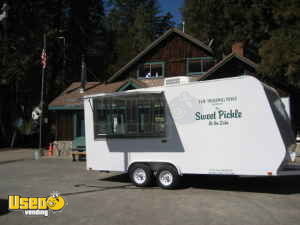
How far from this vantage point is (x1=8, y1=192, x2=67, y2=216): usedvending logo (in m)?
7.42

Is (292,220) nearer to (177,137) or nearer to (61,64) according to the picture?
(177,137)

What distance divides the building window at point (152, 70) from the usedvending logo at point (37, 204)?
1693 centimetres

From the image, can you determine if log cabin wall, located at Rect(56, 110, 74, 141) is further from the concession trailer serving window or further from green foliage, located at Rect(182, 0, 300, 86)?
green foliage, located at Rect(182, 0, 300, 86)

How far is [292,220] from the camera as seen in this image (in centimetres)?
651

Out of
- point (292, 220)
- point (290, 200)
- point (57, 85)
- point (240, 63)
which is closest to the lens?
point (292, 220)

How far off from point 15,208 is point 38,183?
3.24 meters

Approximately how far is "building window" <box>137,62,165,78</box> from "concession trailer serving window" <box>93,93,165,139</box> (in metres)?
14.3

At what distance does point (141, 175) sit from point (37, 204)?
3.25 metres

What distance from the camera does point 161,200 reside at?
8.24 m

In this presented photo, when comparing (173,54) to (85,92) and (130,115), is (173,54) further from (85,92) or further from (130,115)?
(130,115)

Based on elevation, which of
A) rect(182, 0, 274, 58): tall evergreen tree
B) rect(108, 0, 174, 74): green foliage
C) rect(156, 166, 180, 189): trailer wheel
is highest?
rect(108, 0, 174, 74): green foliage

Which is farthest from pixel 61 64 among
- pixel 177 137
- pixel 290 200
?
pixel 290 200

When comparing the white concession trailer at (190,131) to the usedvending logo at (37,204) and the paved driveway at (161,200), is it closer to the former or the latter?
the paved driveway at (161,200)

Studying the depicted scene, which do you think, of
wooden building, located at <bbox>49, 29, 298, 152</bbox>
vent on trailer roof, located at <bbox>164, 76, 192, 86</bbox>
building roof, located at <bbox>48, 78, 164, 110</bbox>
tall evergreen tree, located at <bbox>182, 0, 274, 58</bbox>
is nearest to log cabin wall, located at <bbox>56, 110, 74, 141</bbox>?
wooden building, located at <bbox>49, 29, 298, 152</bbox>
